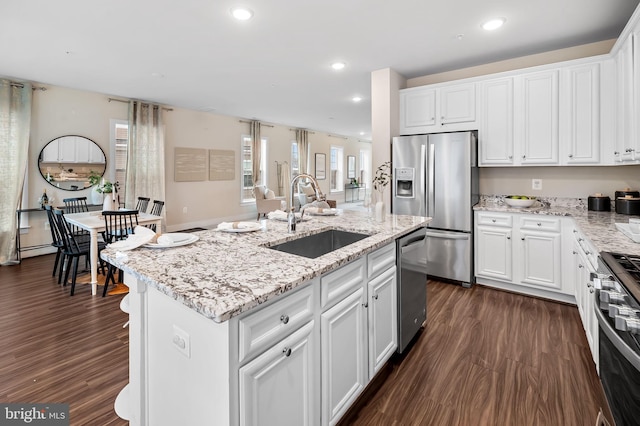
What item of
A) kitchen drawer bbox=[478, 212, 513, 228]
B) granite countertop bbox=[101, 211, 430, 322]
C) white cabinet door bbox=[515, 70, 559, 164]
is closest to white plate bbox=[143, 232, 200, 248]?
granite countertop bbox=[101, 211, 430, 322]

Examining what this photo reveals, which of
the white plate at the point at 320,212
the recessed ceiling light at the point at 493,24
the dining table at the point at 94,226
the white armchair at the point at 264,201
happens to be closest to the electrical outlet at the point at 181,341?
the white plate at the point at 320,212

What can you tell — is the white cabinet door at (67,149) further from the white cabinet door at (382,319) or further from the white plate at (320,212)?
the white cabinet door at (382,319)

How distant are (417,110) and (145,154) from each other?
4882 mm

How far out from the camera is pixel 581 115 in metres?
3.15

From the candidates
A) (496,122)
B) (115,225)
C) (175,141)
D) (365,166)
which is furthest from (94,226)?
(365,166)

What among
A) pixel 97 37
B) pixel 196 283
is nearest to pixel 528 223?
pixel 196 283

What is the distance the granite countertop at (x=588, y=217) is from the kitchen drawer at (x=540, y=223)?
63 millimetres

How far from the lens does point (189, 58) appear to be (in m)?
3.81

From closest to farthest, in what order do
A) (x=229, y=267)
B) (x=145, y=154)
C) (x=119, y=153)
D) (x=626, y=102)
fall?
(x=229, y=267)
(x=626, y=102)
(x=119, y=153)
(x=145, y=154)

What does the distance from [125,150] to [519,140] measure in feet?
20.5

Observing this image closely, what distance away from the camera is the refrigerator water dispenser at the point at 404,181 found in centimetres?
390

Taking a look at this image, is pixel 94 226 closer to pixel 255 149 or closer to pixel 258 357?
pixel 258 357

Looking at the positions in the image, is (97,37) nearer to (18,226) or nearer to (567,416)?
(18,226)

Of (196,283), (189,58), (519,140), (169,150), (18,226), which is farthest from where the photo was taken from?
(169,150)
